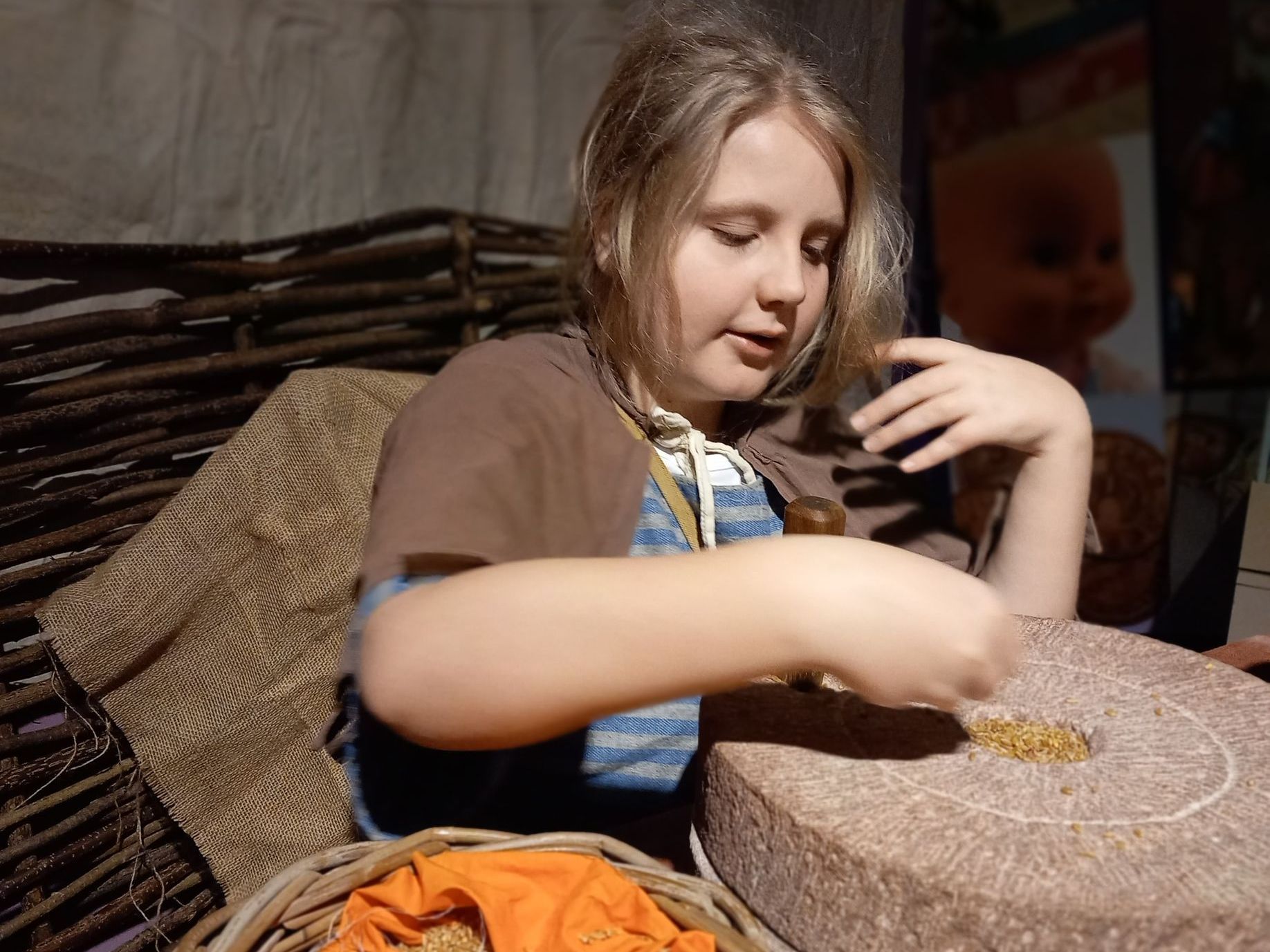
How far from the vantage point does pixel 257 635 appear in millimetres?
1489

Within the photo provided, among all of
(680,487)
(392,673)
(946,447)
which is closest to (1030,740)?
(946,447)

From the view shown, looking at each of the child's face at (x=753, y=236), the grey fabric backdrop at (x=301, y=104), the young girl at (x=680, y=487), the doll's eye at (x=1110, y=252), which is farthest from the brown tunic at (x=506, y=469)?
the doll's eye at (x=1110, y=252)

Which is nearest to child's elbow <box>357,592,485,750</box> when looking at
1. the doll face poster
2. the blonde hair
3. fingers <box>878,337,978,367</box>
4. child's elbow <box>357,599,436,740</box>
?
child's elbow <box>357,599,436,740</box>

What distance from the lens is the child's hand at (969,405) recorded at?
1.15 metres

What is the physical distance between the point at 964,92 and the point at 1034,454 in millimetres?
1232

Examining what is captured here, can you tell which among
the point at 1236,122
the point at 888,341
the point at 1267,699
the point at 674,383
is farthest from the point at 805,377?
the point at 1236,122

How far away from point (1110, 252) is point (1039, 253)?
13 centimetres

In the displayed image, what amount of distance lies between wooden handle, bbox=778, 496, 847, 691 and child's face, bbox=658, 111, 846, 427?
0.20m

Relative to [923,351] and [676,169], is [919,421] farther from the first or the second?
[676,169]

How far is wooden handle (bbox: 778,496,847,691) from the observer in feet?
3.09

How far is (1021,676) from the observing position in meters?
1.03

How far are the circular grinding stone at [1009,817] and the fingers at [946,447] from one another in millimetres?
234

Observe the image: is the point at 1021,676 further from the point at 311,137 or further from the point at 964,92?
the point at 964,92

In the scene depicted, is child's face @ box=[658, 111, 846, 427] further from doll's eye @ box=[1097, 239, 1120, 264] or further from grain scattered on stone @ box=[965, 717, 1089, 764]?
doll's eye @ box=[1097, 239, 1120, 264]
